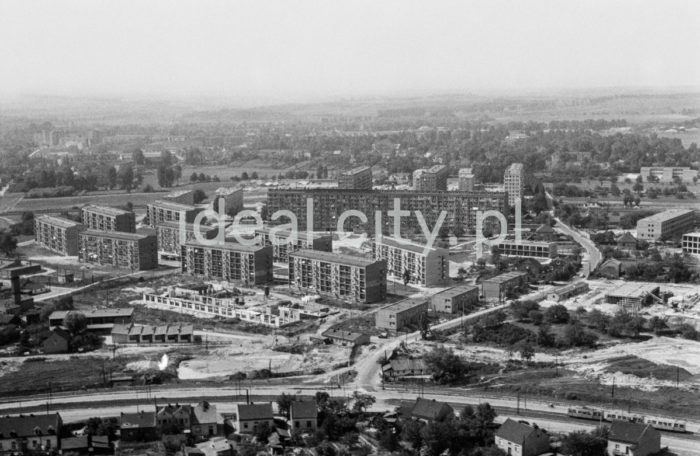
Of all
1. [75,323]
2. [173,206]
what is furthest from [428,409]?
[173,206]

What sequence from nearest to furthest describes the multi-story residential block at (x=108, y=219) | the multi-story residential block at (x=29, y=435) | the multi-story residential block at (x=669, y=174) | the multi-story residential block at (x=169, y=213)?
the multi-story residential block at (x=29, y=435)
the multi-story residential block at (x=108, y=219)
the multi-story residential block at (x=169, y=213)
the multi-story residential block at (x=669, y=174)

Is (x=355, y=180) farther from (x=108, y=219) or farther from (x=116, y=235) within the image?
(x=116, y=235)

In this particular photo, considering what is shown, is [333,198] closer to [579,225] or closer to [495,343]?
[579,225]

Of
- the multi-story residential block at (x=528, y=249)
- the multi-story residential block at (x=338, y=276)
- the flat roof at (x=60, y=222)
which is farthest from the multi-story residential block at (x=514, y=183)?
the flat roof at (x=60, y=222)

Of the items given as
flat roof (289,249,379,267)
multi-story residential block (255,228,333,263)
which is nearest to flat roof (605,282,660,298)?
flat roof (289,249,379,267)

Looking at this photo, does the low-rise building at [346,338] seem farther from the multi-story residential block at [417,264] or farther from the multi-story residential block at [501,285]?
the multi-story residential block at [417,264]

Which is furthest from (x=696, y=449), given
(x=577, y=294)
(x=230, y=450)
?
(x=577, y=294)
